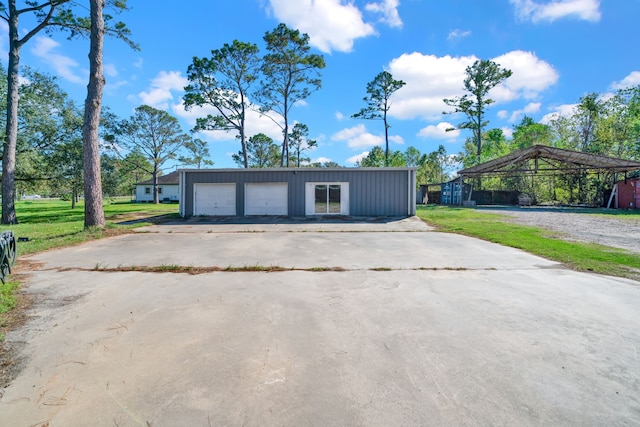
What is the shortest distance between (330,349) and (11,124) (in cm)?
1716

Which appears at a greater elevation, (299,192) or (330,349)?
(299,192)

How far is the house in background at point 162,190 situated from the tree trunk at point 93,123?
2921 cm

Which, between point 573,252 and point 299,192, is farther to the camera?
point 299,192

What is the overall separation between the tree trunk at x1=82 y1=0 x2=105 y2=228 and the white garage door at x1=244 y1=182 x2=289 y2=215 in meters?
6.72

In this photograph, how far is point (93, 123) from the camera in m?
9.47

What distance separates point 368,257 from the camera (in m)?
5.72

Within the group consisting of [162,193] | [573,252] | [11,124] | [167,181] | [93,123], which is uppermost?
[11,124]

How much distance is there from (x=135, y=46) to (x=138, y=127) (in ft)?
73.6

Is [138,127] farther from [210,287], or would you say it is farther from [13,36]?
[210,287]

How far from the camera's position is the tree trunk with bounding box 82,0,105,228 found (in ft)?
30.7

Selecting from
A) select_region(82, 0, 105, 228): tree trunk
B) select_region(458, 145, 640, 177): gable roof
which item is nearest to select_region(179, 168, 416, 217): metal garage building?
select_region(82, 0, 105, 228): tree trunk

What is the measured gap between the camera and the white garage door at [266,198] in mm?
14984

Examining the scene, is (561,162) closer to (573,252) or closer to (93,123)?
(573,252)

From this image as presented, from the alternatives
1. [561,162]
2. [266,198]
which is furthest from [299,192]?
[561,162]
